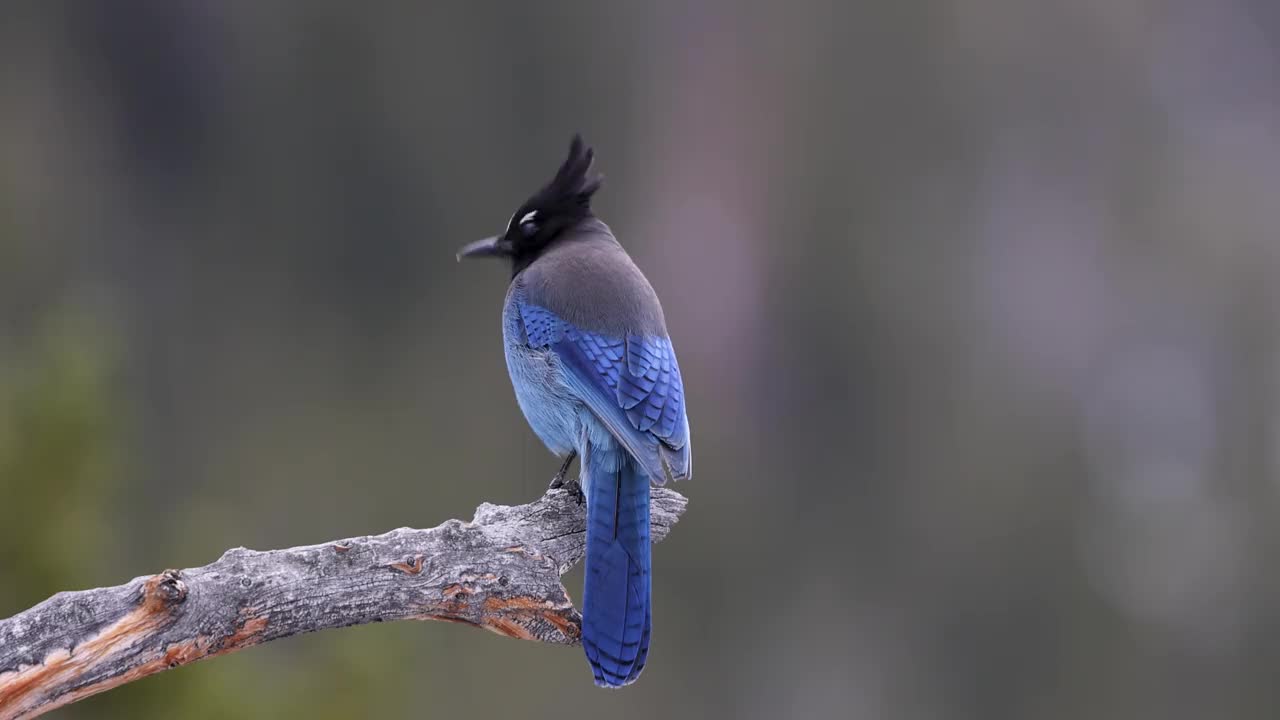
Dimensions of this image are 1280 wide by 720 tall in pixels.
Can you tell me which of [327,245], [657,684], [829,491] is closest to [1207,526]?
[829,491]

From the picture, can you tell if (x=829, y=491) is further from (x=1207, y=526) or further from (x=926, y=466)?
(x=1207, y=526)

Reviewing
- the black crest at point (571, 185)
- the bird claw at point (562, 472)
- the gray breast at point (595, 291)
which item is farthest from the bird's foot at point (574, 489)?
the black crest at point (571, 185)

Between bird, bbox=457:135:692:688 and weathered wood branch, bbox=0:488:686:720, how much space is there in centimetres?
13

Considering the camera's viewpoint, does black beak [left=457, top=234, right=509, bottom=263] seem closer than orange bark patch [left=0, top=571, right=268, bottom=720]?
No

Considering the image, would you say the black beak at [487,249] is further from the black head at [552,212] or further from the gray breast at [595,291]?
the gray breast at [595,291]

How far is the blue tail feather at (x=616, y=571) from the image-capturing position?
298 cm

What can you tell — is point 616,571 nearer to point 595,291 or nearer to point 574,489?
point 574,489

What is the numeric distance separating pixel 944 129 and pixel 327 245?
Answer: 8.05 m

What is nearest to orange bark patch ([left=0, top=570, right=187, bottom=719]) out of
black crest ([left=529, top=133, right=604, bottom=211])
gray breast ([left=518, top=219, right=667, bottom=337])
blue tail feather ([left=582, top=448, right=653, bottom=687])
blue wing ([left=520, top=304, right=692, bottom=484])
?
blue tail feather ([left=582, top=448, right=653, bottom=687])

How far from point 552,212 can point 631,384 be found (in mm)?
902

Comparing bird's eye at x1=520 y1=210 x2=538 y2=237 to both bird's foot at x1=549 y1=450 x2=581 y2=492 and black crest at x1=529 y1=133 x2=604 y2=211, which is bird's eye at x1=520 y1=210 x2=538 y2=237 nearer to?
black crest at x1=529 y1=133 x2=604 y2=211

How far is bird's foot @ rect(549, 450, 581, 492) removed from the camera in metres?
3.57

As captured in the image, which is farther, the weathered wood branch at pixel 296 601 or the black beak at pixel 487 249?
the black beak at pixel 487 249

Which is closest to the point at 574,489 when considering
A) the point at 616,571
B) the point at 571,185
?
the point at 616,571
